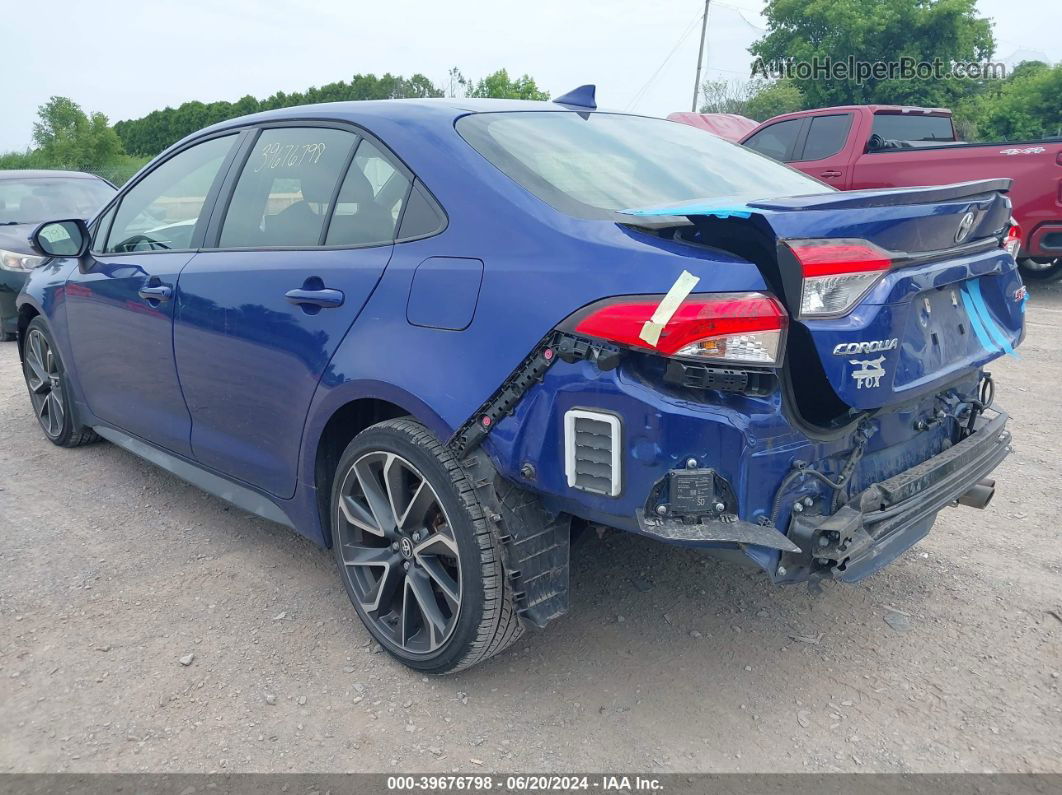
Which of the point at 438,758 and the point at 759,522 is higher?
the point at 759,522

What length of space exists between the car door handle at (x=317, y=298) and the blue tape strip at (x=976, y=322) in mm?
1923

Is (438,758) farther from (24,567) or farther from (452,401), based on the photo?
(24,567)

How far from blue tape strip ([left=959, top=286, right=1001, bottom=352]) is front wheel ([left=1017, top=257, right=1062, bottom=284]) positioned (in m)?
7.89

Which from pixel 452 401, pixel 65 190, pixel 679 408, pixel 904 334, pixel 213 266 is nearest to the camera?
pixel 679 408

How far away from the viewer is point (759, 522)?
6.91 feet

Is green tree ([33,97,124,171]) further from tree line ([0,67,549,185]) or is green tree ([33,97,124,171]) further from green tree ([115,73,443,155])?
green tree ([115,73,443,155])

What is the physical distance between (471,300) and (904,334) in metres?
1.16

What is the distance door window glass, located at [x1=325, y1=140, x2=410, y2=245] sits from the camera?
2.72 m

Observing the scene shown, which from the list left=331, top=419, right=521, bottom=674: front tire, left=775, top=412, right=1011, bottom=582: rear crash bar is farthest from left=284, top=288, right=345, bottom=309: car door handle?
left=775, top=412, right=1011, bottom=582: rear crash bar

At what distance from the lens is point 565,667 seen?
2.78 metres

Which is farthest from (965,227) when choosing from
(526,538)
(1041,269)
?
(1041,269)

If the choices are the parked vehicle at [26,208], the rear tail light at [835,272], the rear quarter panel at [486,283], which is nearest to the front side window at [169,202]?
the rear quarter panel at [486,283]

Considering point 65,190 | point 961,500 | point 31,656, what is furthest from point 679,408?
point 65,190

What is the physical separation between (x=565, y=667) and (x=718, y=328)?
4.38ft
